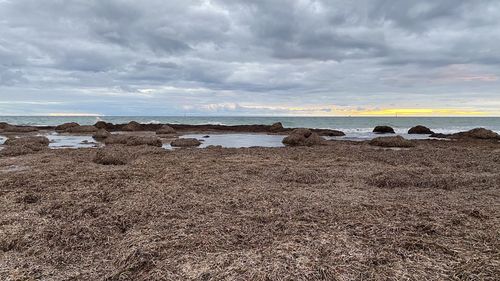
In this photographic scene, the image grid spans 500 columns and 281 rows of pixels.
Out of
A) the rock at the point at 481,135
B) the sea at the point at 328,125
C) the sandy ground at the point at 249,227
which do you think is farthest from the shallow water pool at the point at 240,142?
the rock at the point at 481,135

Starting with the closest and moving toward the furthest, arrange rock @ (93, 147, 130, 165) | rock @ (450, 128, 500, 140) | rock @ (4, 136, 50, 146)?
rock @ (93, 147, 130, 165) < rock @ (4, 136, 50, 146) < rock @ (450, 128, 500, 140)

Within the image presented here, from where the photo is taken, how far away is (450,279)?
12.2 feet

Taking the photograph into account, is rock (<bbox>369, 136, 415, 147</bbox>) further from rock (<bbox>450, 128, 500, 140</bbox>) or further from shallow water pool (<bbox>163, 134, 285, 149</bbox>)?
rock (<bbox>450, 128, 500, 140</bbox>)

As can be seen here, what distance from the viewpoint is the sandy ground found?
13.1 feet

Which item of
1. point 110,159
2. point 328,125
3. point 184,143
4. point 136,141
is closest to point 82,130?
point 136,141

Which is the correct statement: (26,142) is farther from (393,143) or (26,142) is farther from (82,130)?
(393,143)

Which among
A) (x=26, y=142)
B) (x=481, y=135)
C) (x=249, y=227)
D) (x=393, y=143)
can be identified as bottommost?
(x=249, y=227)

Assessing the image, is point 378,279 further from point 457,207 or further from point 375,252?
point 457,207

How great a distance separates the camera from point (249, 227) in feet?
17.6

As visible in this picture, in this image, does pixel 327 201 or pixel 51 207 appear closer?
pixel 51 207

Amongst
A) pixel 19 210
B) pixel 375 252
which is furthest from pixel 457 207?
pixel 19 210

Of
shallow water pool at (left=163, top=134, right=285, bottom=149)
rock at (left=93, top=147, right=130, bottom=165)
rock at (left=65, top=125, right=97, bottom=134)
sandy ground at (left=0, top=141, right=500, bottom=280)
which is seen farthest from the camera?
rock at (left=65, top=125, right=97, bottom=134)

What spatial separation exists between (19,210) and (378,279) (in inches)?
238

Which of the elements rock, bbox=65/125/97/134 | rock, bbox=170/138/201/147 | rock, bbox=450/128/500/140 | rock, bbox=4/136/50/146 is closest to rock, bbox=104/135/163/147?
rock, bbox=170/138/201/147
